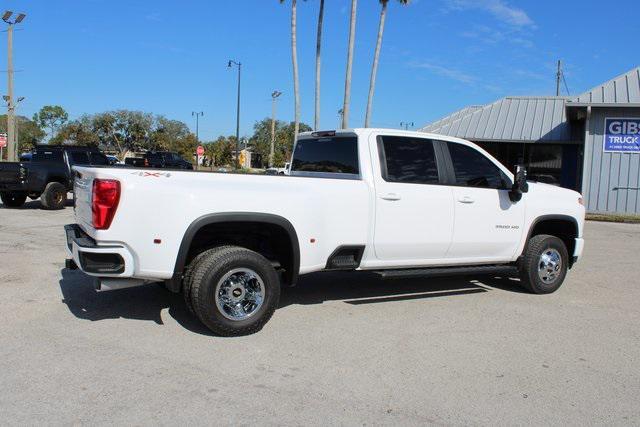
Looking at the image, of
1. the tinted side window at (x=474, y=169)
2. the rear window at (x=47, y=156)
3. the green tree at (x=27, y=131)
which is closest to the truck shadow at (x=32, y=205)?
the rear window at (x=47, y=156)

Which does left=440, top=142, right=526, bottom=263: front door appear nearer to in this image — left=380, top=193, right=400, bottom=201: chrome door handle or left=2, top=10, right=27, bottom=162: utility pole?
left=380, top=193, right=400, bottom=201: chrome door handle

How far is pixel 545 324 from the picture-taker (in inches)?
223

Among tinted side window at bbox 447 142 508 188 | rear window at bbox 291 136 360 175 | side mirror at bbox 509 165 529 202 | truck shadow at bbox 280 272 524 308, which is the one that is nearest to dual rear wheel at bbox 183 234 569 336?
truck shadow at bbox 280 272 524 308

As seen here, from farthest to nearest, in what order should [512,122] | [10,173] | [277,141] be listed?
[277,141]
[512,122]
[10,173]

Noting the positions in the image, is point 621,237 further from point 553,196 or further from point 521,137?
point 521,137

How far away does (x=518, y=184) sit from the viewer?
643cm

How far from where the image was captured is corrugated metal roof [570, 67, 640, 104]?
61.0 feet

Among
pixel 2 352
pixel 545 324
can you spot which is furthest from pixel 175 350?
pixel 545 324

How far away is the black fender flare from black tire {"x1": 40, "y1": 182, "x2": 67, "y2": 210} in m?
12.0

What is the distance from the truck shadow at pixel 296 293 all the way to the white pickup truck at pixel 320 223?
0.45m

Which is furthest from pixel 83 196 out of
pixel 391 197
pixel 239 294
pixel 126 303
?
pixel 391 197

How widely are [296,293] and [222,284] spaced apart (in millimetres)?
1913

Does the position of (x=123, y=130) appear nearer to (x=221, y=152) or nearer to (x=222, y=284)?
(x=221, y=152)

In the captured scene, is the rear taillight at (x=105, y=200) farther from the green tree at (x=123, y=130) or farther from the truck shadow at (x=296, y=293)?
the green tree at (x=123, y=130)
